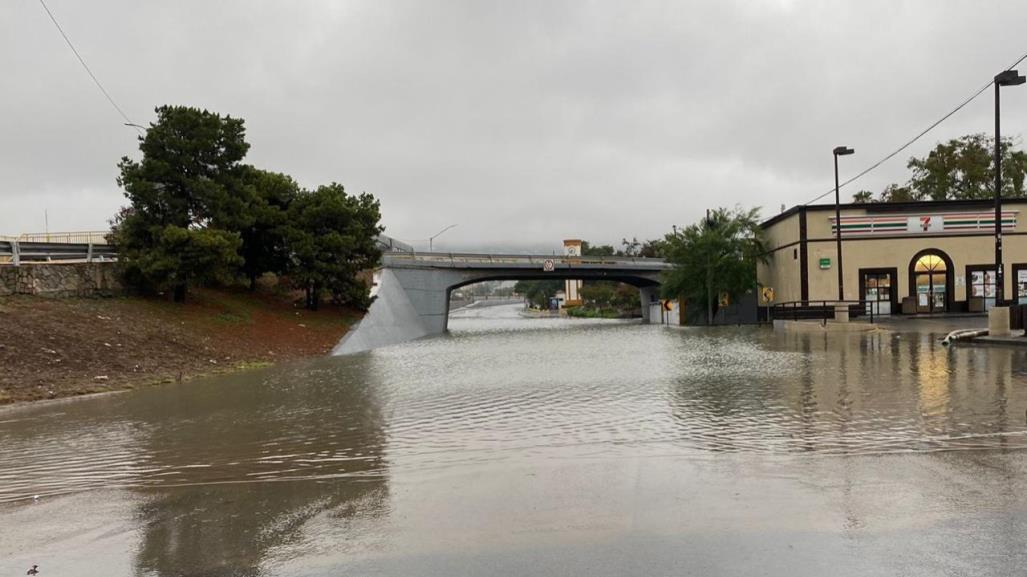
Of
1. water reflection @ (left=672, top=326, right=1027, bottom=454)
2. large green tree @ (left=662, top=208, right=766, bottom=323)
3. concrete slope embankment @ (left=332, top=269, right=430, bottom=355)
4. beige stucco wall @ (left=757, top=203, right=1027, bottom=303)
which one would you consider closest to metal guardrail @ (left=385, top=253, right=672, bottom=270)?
concrete slope embankment @ (left=332, top=269, right=430, bottom=355)

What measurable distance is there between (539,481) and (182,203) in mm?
25586

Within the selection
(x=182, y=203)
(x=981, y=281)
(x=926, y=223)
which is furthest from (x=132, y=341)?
(x=981, y=281)

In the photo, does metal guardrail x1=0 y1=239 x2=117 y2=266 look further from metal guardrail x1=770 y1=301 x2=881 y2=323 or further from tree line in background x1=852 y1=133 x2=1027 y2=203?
tree line in background x1=852 y1=133 x2=1027 y2=203

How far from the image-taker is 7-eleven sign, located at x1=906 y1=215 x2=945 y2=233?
4056 centimetres

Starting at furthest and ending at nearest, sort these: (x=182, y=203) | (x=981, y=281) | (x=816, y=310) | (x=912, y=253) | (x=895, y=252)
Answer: (x=895, y=252) → (x=912, y=253) → (x=981, y=281) → (x=816, y=310) → (x=182, y=203)

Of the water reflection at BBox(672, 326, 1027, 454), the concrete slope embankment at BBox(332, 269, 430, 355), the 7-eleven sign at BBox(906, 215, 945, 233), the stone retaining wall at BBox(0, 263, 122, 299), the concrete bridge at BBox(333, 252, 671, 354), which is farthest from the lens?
the 7-eleven sign at BBox(906, 215, 945, 233)

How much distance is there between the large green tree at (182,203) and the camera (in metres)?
26.0

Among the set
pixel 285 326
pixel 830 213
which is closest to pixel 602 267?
pixel 830 213

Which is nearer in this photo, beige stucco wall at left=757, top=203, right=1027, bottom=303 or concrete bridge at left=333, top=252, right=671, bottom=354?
concrete bridge at left=333, top=252, right=671, bottom=354

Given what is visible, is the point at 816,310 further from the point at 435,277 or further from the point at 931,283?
the point at 435,277

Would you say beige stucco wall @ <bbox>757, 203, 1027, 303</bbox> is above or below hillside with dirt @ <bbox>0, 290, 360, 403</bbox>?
above

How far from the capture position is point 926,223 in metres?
40.7

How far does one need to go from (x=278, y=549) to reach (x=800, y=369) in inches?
532

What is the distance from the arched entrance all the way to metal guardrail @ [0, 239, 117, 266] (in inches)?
1645
